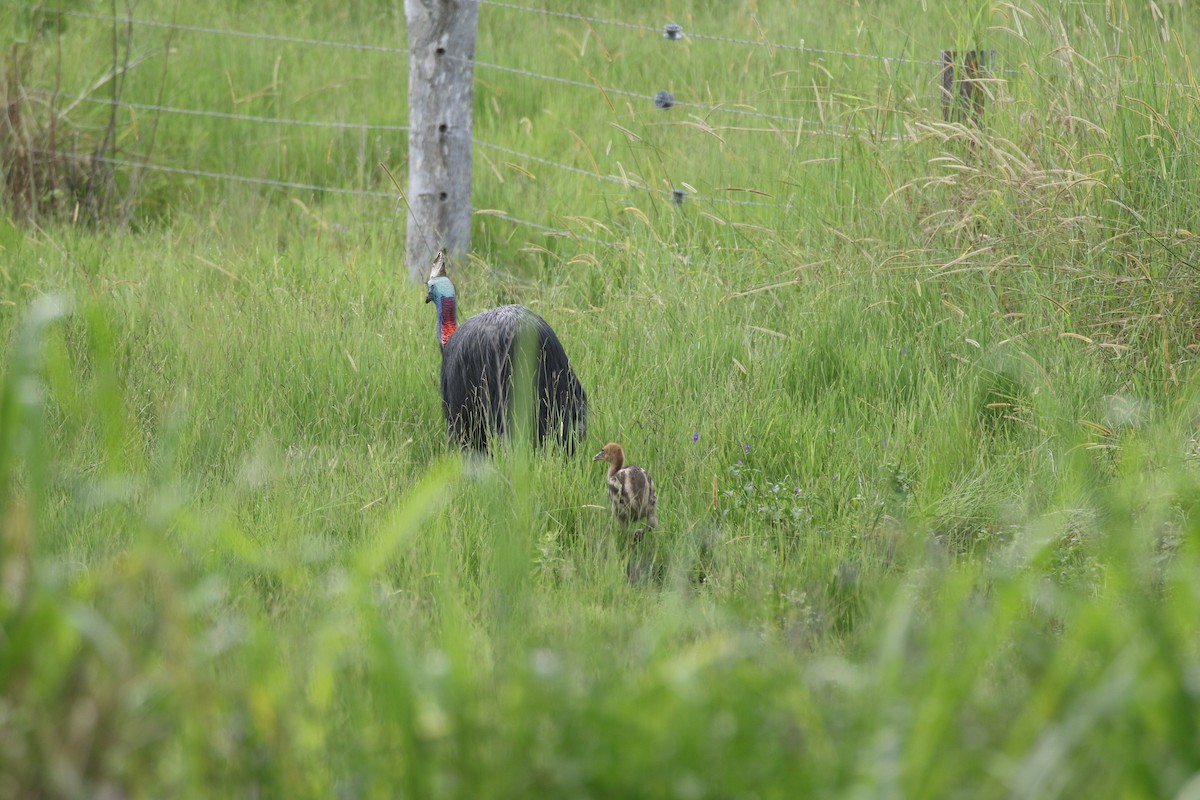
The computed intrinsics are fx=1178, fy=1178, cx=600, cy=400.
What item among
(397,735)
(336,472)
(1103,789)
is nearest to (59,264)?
(336,472)

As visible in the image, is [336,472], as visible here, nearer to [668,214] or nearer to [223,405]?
[223,405]

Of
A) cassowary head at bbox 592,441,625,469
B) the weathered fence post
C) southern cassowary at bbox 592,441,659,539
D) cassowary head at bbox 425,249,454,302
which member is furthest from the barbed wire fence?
southern cassowary at bbox 592,441,659,539

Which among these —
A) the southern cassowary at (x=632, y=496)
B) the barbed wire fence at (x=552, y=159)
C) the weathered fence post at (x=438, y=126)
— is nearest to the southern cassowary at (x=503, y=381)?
the southern cassowary at (x=632, y=496)

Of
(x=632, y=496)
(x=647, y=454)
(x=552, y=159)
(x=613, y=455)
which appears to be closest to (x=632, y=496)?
(x=632, y=496)

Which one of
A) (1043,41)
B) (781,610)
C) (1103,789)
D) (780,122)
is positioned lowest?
(781,610)

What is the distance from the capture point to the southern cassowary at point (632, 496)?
11.5 feet

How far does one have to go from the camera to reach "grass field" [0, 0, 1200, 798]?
1.74 metres

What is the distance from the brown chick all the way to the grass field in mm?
80

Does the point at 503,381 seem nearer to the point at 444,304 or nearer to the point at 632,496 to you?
the point at 444,304

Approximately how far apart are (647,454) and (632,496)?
0.62 m

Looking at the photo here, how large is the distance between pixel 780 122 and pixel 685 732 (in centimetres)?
518

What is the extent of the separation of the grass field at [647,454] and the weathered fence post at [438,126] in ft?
0.87

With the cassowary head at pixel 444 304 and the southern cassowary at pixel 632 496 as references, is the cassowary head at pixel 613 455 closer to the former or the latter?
the southern cassowary at pixel 632 496

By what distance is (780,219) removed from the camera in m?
5.51
